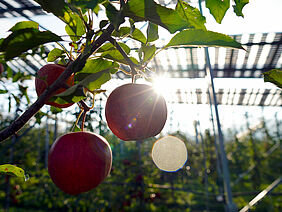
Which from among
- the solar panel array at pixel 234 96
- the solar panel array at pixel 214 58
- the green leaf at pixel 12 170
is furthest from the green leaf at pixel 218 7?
the solar panel array at pixel 234 96

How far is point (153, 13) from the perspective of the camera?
0.34m

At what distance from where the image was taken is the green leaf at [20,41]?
36cm

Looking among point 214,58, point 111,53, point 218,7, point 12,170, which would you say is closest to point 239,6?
point 218,7

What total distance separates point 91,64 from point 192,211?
5.24m

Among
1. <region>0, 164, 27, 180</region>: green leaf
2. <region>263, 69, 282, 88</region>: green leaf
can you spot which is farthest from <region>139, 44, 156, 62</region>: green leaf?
<region>0, 164, 27, 180</region>: green leaf

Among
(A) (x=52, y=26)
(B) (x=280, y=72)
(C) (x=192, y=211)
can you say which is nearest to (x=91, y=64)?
(B) (x=280, y=72)

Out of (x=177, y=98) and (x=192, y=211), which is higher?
(x=177, y=98)

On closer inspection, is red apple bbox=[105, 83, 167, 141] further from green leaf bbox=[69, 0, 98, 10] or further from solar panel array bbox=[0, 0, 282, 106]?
solar panel array bbox=[0, 0, 282, 106]

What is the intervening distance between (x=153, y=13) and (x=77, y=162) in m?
0.29

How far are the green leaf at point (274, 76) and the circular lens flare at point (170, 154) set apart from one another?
4772mm

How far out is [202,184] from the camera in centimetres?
668

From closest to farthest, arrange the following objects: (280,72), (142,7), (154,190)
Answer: (142,7) → (280,72) → (154,190)

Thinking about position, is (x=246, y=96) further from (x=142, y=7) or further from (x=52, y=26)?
(x=142, y=7)

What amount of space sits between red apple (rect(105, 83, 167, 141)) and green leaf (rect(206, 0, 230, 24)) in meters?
0.21
